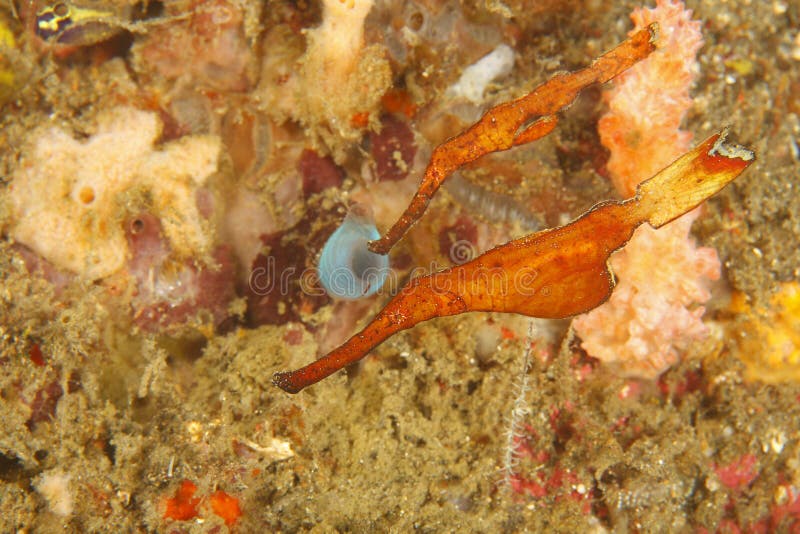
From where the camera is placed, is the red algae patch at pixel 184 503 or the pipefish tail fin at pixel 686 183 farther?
the red algae patch at pixel 184 503

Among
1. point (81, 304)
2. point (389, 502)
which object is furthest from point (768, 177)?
point (81, 304)

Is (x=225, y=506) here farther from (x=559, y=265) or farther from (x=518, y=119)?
(x=518, y=119)

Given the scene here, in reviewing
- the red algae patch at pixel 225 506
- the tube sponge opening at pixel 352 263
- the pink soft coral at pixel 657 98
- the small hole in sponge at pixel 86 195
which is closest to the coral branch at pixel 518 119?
the tube sponge opening at pixel 352 263

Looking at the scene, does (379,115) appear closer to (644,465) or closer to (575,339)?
(575,339)

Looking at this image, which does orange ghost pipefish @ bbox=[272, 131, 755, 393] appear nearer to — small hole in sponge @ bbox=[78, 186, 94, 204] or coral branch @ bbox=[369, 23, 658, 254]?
coral branch @ bbox=[369, 23, 658, 254]

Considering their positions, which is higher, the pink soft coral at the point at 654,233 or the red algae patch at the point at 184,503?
the pink soft coral at the point at 654,233

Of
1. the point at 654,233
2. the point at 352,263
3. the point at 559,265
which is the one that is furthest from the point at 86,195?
the point at 654,233

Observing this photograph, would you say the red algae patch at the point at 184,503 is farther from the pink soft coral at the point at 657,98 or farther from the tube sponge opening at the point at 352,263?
the pink soft coral at the point at 657,98
